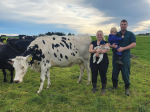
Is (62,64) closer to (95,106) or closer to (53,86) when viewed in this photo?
(53,86)

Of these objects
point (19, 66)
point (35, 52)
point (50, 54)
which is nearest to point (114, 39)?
point (50, 54)

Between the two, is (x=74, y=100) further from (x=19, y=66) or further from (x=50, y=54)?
(x=19, y=66)

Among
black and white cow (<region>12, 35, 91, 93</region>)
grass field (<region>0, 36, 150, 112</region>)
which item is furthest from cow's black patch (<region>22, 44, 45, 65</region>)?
grass field (<region>0, 36, 150, 112</region>)

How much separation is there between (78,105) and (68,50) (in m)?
2.51

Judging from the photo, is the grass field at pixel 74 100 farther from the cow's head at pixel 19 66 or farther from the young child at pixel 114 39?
the young child at pixel 114 39

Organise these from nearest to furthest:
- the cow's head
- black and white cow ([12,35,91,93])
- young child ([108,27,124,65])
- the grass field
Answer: the grass field < the cow's head < black and white cow ([12,35,91,93]) < young child ([108,27,124,65])

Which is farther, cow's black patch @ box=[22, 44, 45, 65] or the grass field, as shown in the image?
cow's black patch @ box=[22, 44, 45, 65]

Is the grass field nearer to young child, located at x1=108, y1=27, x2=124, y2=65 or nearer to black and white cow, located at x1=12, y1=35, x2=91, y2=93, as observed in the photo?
black and white cow, located at x1=12, y1=35, x2=91, y2=93

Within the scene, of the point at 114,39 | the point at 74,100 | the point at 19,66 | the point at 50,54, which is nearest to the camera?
the point at 19,66

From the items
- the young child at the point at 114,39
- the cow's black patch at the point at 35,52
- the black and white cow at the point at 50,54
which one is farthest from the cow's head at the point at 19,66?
the young child at the point at 114,39

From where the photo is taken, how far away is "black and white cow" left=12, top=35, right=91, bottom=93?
188 inches

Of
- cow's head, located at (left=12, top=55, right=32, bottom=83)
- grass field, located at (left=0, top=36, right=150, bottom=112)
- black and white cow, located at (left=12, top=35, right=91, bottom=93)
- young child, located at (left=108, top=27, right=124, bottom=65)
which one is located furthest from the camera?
young child, located at (left=108, top=27, right=124, bottom=65)

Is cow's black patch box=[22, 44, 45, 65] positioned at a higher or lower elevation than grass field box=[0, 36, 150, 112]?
higher

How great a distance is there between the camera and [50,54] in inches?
215
